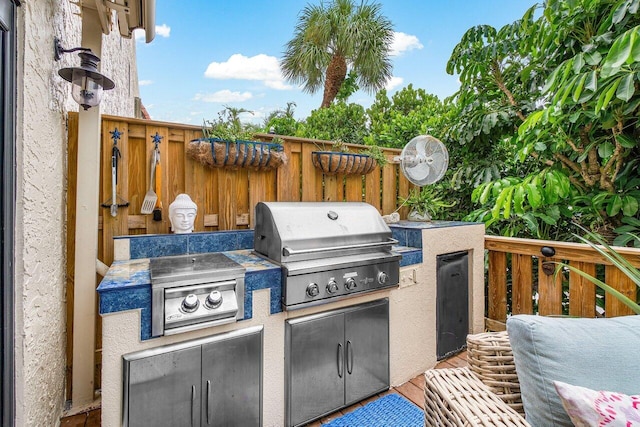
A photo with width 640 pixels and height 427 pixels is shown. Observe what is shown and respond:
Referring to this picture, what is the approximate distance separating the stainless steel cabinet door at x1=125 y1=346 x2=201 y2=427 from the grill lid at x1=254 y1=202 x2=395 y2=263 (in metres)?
0.73

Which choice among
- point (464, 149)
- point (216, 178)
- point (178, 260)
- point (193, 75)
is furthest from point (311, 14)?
point (178, 260)

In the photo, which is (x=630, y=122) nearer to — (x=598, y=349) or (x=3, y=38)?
(x=598, y=349)

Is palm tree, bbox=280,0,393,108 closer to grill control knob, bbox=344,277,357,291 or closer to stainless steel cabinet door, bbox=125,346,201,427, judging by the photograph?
grill control knob, bbox=344,277,357,291

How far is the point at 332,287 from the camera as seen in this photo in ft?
6.31

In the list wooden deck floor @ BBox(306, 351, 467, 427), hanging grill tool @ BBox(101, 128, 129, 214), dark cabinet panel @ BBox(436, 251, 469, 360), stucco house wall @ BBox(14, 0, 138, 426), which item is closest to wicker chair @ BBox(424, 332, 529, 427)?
wooden deck floor @ BBox(306, 351, 467, 427)

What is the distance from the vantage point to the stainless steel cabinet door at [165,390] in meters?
1.38

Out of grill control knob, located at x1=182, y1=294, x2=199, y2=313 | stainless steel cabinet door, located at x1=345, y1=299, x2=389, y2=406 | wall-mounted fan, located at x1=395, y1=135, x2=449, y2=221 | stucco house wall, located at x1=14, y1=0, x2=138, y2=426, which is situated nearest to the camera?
stucco house wall, located at x1=14, y1=0, x2=138, y2=426

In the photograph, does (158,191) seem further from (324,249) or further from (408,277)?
(408,277)

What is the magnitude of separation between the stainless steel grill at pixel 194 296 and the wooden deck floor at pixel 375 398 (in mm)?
1020

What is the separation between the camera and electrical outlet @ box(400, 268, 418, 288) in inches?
92.5

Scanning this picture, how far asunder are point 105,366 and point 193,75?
6053 millimetres

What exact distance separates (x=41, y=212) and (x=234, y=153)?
117 cm

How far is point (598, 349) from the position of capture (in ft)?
3.14

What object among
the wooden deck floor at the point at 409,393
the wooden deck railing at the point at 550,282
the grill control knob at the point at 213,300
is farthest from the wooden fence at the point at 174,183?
the wooden deck railing at the point at 550,282
